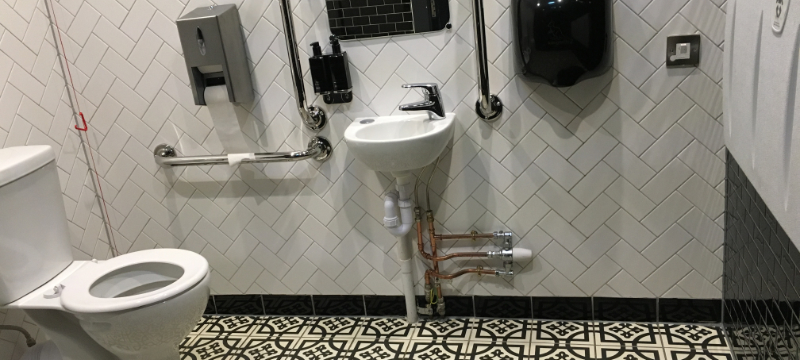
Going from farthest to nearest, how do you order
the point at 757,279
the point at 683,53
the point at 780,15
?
the point at 683,53 → the point at 757,279 → the point at 780,15

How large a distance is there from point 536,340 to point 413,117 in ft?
2.92

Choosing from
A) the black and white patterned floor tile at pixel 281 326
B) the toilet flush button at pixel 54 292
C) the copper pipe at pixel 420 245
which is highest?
the toilet flush button at pixel 54 292

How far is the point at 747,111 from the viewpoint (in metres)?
1.62

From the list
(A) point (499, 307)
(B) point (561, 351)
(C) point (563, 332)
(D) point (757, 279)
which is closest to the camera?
(D) point (757, 279)

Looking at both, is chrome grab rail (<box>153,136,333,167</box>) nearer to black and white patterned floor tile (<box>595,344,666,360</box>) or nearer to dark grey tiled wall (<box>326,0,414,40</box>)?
Result: dark grey tiled wall (<box>326,0,414,40</box>)

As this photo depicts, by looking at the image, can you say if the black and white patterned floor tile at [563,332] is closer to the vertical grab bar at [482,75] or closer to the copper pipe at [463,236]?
the copper pipe at [463,236]

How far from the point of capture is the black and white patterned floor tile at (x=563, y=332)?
2309mm

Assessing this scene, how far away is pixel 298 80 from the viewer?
2189mm

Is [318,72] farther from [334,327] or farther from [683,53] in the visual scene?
[683,53]

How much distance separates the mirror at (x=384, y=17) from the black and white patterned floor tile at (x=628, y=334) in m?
1.19

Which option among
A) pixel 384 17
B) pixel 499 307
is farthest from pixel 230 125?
pixel 499 307

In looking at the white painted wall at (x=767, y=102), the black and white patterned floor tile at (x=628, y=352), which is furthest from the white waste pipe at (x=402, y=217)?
the white painted wall at (x=767, y=102)

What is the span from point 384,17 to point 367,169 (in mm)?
541

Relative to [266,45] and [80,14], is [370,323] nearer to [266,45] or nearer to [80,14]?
[266,45]
